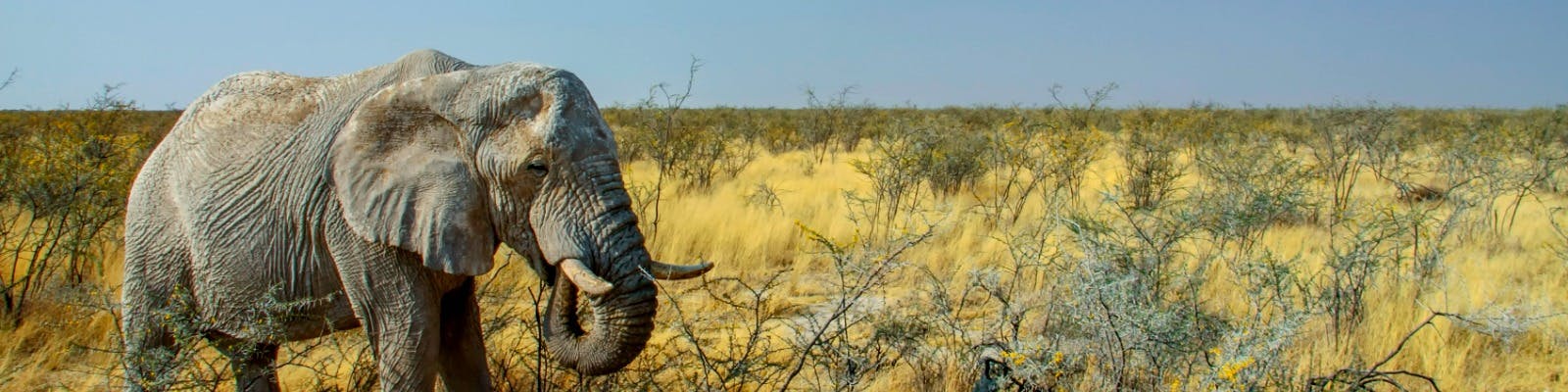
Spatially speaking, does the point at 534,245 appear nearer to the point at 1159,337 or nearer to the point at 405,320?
the point at 405,320

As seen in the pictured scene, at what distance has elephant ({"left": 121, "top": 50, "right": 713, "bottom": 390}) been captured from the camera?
2.62 m

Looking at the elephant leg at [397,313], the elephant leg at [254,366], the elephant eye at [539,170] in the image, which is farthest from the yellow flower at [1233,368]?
the elephant leg at [254,366]

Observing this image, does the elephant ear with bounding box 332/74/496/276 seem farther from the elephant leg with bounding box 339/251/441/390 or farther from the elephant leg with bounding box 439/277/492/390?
the elephant leg with bounding box 439/277/492/390

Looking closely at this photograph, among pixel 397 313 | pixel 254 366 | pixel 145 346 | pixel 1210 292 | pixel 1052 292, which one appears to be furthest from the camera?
pixel 1210 292

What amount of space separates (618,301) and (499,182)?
1.53ft

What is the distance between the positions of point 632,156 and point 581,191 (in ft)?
43.5

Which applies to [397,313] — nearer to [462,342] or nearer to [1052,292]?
[462,342]

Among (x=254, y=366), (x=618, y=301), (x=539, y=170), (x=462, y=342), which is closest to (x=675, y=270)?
(x=618, y=301)

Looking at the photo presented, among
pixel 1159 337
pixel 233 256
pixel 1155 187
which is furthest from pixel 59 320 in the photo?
pixel 1155 187

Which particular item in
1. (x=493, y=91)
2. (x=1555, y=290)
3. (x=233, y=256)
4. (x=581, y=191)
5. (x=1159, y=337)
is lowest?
(x=1555, y=290)

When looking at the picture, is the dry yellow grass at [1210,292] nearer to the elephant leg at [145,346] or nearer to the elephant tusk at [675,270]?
the elephant leg at [145,346]

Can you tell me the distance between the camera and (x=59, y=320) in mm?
5184

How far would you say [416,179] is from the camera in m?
2.62

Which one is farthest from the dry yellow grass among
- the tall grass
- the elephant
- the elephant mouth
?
the elephant mouth
